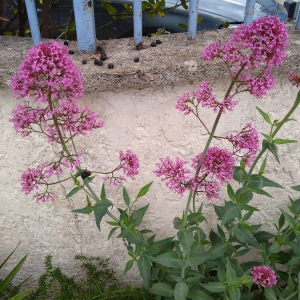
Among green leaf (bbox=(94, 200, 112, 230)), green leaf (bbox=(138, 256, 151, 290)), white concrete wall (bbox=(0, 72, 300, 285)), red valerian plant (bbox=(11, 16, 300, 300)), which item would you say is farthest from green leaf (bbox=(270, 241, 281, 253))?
green leaf (bbox=(94, 200, 112, 230))

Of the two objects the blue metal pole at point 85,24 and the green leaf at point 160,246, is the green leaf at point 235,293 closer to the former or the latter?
the green leaf at point 160,246

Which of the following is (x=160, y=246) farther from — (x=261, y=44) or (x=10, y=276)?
(x=261, y=44)

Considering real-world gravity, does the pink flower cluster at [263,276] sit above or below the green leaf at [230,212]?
below

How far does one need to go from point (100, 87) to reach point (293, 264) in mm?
1210

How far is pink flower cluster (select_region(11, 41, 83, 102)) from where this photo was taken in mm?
1258

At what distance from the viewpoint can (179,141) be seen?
2.08m

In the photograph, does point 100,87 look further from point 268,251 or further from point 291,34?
point 268,251

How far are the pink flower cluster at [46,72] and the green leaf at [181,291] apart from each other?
0.93 meters

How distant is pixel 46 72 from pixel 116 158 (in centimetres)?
90

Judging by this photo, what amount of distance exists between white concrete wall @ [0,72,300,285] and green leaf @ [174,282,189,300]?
53 centimetres

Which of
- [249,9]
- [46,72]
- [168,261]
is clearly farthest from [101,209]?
[249,9]

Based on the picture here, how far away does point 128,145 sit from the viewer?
2.09 metres


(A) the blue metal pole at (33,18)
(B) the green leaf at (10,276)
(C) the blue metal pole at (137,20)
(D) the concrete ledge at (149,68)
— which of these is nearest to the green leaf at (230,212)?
(D) the concrete ledge at (149,68)

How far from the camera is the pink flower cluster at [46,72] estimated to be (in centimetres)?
126
